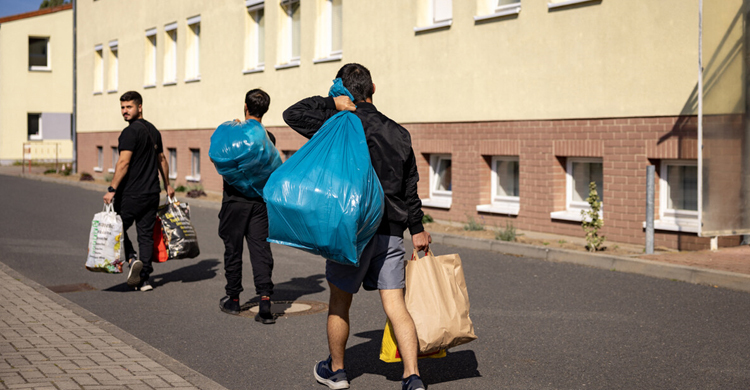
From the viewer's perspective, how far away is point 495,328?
6797mm

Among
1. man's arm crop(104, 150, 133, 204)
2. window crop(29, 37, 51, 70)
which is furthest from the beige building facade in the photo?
window crop(29, 37, 51, 70)

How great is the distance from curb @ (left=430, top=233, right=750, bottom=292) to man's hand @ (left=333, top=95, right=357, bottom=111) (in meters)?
5.46

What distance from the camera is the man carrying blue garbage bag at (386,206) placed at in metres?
4.66

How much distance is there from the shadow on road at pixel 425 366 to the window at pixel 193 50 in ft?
65.8

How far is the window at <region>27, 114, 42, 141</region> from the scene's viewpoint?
145 ft

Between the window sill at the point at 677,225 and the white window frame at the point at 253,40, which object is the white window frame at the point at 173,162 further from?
the window sill at the point at 677,225

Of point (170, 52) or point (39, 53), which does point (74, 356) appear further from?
point (39, 53)

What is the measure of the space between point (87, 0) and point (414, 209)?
31741 mm

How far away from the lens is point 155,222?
847cm

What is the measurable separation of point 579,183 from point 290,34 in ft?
31.8

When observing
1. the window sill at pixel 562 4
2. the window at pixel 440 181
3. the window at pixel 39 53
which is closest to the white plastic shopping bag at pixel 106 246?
the window sill at pixel 562 4

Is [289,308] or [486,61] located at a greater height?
[486,61]

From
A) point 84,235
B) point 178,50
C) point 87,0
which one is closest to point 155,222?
point 84,235

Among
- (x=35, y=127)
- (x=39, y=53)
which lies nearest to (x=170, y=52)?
(x=35, y=127)
